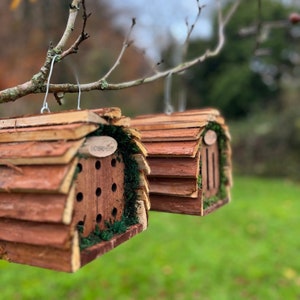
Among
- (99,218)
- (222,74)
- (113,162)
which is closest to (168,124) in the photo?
(113,162)

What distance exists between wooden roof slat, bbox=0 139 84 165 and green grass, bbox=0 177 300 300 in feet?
8.01

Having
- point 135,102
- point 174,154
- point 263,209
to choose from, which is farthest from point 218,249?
point 135,102

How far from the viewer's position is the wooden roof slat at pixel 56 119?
0.78 meters

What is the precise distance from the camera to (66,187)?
2.33ft

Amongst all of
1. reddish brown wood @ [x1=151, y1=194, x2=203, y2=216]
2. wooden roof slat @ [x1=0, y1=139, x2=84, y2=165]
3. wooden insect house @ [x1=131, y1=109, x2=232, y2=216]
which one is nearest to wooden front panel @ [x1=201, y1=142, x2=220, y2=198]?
wooden insect house @ [x1=131, y1=109, x2=232, y2=216]

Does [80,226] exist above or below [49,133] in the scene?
below

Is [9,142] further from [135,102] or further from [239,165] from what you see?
[135,102]

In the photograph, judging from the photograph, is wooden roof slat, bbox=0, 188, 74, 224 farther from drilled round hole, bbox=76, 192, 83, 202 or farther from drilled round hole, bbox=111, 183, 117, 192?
drilled round hole, bbox=111, 183, 117, 192

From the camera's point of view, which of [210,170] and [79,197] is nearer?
[79,197]

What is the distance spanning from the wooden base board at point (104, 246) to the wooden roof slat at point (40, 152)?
206 mm

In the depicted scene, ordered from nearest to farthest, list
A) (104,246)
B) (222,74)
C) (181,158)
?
1. (104,246)
2. (181,158)
3. (222,74)

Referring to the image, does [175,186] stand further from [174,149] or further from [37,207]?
[37,207]

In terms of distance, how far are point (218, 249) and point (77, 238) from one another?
10.9 feet

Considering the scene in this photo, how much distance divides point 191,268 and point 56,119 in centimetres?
295
